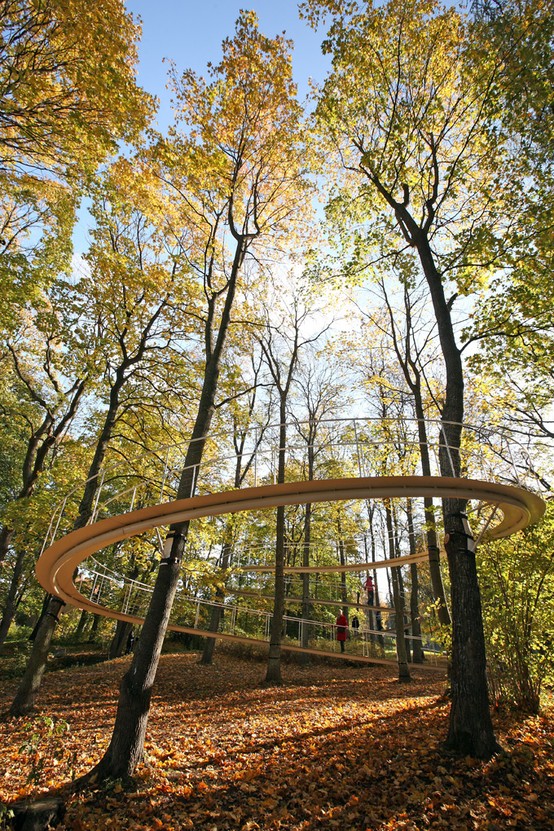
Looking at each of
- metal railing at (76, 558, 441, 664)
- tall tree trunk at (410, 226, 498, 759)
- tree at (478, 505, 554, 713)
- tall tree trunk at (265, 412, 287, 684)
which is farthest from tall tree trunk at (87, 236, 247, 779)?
metal railing at (76, 558, 441, 664)

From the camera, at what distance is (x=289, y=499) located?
498cm

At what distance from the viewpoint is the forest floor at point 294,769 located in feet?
12.7

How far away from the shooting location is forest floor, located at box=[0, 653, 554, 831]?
3885 millimetres

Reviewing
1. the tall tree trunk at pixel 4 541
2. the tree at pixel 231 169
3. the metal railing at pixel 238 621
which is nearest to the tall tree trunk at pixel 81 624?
the metal railing at pixel 238 621

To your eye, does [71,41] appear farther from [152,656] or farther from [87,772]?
[87,772]

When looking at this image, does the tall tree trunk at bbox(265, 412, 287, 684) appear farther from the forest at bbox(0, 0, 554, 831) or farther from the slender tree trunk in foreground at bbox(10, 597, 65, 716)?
the slender tree trunk in foreground at bbox(10, 597, 65, 716)

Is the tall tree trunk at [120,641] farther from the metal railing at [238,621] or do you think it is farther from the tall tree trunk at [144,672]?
the tall tree trunk at [144,672]

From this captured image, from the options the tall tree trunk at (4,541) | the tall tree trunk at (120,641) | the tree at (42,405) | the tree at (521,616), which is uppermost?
the tree at (42,405)

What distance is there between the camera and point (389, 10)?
26.8 ft

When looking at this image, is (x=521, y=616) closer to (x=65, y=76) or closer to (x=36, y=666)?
(x=36, y=666)

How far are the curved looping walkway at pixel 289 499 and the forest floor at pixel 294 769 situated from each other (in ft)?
6.40

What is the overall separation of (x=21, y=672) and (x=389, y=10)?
62.0ft

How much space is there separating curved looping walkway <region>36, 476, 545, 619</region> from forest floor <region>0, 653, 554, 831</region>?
195 centimetres

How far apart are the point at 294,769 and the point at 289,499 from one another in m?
3.15
